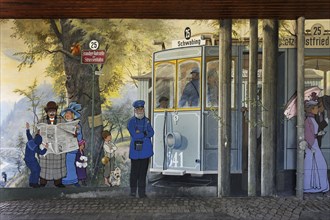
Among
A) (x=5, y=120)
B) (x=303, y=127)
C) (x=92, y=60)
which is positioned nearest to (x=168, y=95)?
(x=92, y=60)

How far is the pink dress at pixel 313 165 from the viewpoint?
28.9ft

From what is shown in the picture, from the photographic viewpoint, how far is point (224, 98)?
8.68m

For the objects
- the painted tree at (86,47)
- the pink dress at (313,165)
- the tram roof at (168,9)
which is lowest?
the pink dress at (313,165)

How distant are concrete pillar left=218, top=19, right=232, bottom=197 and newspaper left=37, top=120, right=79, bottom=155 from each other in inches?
118

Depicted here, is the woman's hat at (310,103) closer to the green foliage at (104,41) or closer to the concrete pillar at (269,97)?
the concrete pillar at (269,97)

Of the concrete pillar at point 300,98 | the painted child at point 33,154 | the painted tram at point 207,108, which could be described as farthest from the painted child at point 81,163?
the concrete pillar at point 300,98

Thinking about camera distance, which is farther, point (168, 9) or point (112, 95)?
point (112, 95)

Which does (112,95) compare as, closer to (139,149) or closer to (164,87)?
(164,87)

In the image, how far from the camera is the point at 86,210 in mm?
7918

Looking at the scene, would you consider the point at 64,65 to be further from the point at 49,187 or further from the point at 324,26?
the point at 324,26

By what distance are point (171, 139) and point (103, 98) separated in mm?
1649

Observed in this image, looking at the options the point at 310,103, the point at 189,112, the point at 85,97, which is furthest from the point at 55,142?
the point at 310,103

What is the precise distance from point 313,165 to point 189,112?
9.12 feet

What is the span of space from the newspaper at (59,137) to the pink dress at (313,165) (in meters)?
4.78
